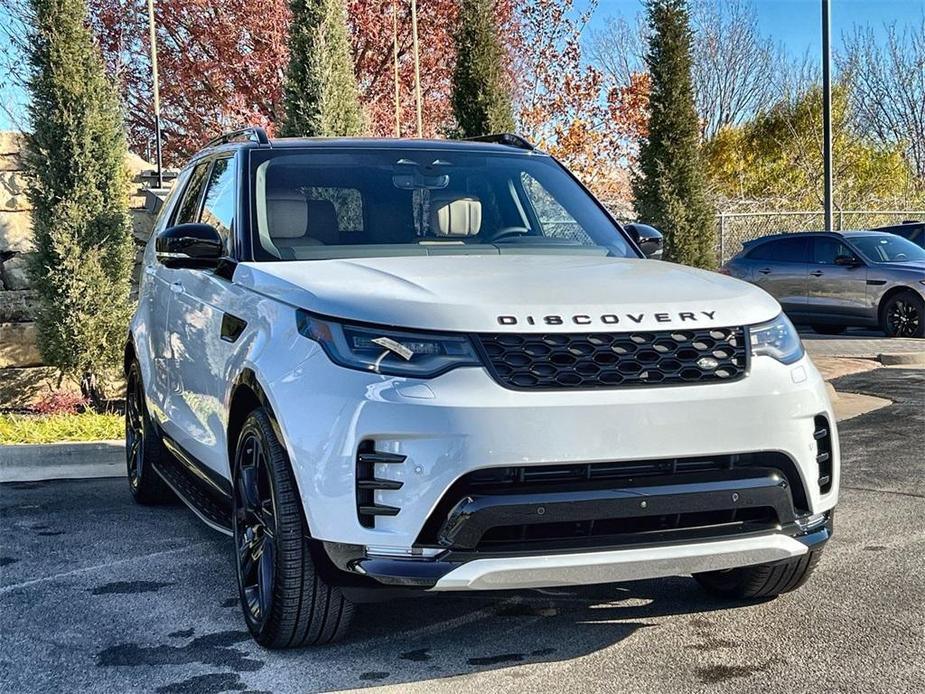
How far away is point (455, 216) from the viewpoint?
4.84 m

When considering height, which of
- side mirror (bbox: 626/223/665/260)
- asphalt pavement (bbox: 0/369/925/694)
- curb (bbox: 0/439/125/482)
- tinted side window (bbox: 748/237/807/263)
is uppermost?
side mirror (bbox: 626/223/665/260)

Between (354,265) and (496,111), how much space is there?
11.0 metres

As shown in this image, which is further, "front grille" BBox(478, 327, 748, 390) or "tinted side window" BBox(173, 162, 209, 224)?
"tinted side window" BBox(173, 162, 209, 224)

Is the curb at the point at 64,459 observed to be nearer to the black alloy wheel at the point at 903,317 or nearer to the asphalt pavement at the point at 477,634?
→ the asphalt pavement at the point at 477,634

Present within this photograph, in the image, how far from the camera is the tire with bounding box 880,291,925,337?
1520 centimetres

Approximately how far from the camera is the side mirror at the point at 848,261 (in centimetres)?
1592

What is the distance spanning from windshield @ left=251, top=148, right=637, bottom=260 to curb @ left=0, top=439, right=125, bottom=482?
13.0ft

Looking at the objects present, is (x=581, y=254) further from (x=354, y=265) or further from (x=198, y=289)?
(x=198, y=289)

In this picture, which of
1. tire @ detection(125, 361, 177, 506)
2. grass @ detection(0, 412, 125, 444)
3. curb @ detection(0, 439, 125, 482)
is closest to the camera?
tire @ detection(125, 361, 177, 506)

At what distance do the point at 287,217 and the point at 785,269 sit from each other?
13564mm

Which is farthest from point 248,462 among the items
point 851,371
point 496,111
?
point 496,111

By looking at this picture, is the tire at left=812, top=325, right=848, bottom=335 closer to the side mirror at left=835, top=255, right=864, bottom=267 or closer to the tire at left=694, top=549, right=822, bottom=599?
the side mirror at left=835, top=255, right=864, bottom=267

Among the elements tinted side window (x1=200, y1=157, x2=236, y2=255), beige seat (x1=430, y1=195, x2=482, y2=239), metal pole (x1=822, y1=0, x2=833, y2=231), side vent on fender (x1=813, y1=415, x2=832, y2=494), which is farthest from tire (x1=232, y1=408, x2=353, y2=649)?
metal pole (x1=822, y1=0, x2=833, y2=231)

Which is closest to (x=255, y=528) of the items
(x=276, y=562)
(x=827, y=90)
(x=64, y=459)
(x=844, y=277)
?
(x=276, y=562)
